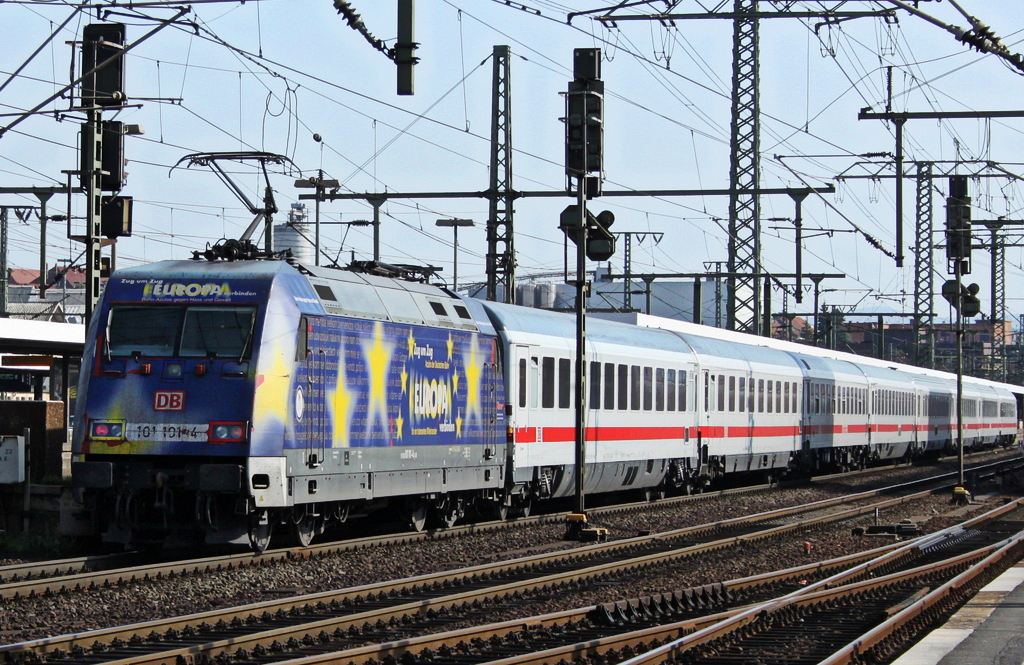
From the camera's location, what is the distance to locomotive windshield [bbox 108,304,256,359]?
15289 millimetres

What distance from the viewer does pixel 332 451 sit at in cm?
1633

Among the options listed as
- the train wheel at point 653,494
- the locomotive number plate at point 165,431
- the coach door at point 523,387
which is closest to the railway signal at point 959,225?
the train wheel at point 653,494

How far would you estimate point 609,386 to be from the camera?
2406cm

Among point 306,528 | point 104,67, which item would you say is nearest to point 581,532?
point 306,528

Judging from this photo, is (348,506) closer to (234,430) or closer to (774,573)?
(234,430)

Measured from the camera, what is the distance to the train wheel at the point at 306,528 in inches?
651

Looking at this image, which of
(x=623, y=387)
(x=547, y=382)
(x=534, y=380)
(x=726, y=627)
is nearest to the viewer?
(x=726, y=627)

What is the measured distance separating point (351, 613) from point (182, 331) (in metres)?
4.80

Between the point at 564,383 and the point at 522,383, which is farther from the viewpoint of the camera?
the point at 564,383

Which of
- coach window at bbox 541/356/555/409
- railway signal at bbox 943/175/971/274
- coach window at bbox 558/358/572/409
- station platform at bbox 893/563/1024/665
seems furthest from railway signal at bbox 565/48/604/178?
railway signal at bbox 943/175/971/274

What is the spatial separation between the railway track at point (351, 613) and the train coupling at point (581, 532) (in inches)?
17.1

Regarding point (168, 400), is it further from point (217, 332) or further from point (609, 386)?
point (609, 386)

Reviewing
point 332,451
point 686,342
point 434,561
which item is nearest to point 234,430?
point 332,451

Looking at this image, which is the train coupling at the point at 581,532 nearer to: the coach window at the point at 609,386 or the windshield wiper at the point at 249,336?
the coach window at the point at 609,386
